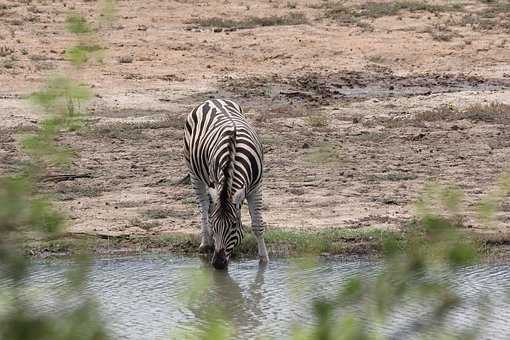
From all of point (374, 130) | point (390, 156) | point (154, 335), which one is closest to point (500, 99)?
point (374, 130)

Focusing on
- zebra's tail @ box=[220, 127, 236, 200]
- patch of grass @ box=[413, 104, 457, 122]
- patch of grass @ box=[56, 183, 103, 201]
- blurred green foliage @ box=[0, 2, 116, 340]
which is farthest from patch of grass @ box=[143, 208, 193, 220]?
blurred green foliage @ box=[0, 2, 116, 340]

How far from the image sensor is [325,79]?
15.0 metres

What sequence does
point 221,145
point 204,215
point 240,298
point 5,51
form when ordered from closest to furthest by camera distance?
point 240,298 → point 221,145 → point 204,215 → point 5,51

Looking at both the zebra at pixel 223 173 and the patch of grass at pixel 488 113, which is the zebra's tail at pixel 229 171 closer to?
the zebra at pixel 223 173

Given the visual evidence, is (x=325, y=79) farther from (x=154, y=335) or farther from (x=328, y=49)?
(x=154, y=335)

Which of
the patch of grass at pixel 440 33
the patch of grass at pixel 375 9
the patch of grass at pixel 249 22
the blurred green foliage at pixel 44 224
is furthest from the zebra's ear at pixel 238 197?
the patch of grass at pixel 375 9

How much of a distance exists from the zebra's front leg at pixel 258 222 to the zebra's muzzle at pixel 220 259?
1.41 feet

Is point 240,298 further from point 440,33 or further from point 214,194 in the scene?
point 440,33

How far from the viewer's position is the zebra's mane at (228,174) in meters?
7.35

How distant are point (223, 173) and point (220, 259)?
0.54m

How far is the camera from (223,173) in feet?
24.4

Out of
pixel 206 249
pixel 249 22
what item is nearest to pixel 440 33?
pixel 249 22

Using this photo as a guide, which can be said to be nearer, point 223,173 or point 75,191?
point 223,173

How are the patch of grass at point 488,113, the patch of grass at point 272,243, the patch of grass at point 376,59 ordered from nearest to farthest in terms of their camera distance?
1. the patch of grass at point 272,243
2. the patch of grass at point 488,113
3. the patch of grass at point 376,59
